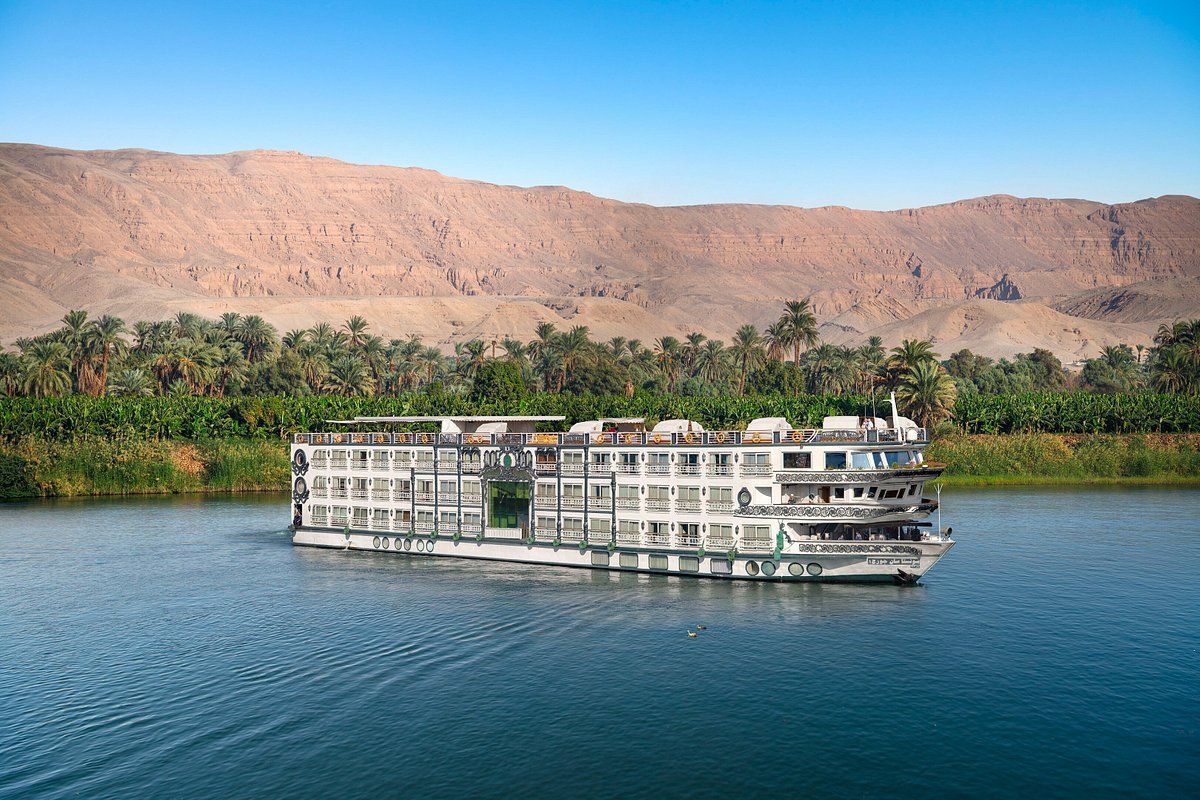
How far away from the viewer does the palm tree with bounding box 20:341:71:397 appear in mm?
113625

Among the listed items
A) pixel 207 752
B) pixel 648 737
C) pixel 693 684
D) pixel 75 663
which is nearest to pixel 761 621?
pixel 693 684

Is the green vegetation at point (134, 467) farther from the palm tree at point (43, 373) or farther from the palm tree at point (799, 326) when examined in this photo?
the palm tree at point (799, 326)

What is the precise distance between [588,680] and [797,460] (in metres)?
19.8

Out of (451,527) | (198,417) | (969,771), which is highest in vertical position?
(198,417)

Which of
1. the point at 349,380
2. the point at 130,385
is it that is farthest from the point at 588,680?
the point at 130,385

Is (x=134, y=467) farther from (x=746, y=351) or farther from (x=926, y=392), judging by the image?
(x=746, y=351)

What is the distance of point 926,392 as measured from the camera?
105 m

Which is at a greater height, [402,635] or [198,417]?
[198,417]

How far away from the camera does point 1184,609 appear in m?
50.5

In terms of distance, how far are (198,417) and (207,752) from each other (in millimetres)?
81596

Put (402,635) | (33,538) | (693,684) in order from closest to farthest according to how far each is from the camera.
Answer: (693,684)
(402,635)
(33,538)

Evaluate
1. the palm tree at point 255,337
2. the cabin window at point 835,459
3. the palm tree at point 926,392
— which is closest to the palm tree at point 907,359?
the palm tree at point 926,392

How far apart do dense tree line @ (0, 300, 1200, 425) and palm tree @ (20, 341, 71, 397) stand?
14cm

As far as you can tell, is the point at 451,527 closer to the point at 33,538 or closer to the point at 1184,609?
the point at 33,538
